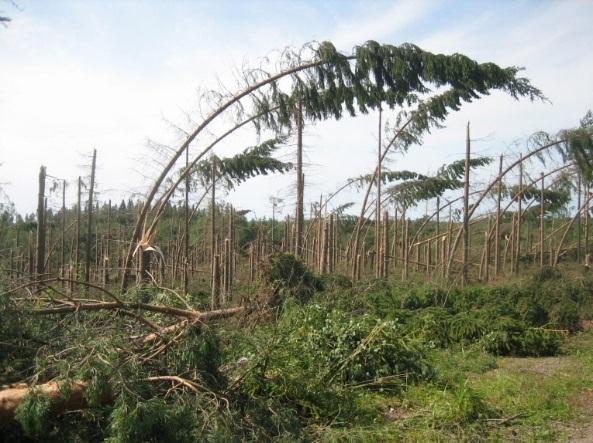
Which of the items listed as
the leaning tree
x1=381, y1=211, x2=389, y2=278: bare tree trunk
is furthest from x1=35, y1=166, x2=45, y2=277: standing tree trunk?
x1=381, y1=211, x2=389, y2=278: bare tree trunk

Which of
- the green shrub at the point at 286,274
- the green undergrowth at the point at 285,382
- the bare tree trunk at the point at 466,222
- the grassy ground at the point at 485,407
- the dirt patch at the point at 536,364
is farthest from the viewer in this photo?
the bare tree trunk at the point at 466,222

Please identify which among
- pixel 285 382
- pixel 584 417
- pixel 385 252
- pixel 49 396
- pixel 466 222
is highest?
pixel 466 222

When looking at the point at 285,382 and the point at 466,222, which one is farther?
the point at 466,222

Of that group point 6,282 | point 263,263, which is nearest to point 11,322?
point 6,282

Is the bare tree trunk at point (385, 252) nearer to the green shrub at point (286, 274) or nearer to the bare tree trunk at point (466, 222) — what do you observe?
the bare tree trunk at point (466, 222)

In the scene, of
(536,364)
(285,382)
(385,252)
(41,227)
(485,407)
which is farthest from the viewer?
(385,252)

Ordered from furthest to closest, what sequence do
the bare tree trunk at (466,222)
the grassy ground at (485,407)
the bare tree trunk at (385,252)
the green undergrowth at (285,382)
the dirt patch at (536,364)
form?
the bare tree trunk at (385,252)
the bare tree trunk at (466,222)
the dirt patch at (536,364)
the grassy ground at (485,407)
the green undergrowth at (285,382)

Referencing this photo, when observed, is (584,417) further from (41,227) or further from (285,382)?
(41,227)

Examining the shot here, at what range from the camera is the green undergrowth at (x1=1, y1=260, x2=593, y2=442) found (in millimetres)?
4570

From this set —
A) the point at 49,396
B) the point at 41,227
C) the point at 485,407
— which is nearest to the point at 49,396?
the point at 49,396

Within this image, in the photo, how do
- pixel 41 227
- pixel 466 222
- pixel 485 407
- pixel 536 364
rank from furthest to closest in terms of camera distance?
pixel 466 222
pixel 41 227
pixel 536 364
pixel 485 407

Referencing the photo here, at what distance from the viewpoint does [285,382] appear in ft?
19.9

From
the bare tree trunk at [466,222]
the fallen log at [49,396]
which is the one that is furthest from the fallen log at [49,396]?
the bare tree trunk at [466,222]

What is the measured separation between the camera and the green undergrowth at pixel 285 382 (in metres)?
4.57
